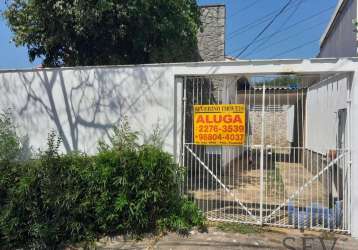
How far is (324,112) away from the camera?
383 inches

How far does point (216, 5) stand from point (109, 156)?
349 inches

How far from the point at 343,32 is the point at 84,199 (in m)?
6.81

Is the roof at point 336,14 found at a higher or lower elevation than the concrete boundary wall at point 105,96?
higher

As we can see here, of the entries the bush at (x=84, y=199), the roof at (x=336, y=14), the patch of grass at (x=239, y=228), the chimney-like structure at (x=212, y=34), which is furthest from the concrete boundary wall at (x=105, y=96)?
the chimney-like structure at (x=212, y=34)

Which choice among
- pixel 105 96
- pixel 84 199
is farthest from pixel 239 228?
pixel 105 96

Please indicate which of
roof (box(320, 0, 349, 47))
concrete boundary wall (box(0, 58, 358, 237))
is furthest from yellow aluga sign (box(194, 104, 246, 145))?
roof (box(320, 0, 349, 47))

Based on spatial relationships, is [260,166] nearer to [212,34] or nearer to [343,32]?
[343,32]

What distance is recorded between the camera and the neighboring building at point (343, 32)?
6.78 metres

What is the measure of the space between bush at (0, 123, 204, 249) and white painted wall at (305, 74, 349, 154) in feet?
11.3

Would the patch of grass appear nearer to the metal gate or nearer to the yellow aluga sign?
the metal gate

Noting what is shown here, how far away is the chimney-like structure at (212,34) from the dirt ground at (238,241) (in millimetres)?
7892

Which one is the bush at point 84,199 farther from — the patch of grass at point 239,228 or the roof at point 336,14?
the roof at point 336,14

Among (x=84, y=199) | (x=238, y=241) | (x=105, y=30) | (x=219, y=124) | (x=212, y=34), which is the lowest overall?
(x=238, y=241)

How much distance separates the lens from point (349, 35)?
740cm
